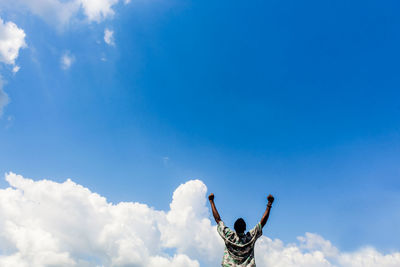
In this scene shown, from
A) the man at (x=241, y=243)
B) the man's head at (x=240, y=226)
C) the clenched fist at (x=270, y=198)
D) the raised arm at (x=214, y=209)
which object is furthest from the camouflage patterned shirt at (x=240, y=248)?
the clenched fist at (x=270, y=198)

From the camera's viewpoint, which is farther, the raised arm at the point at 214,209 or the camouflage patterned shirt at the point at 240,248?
the raised arm at the point at 214,209

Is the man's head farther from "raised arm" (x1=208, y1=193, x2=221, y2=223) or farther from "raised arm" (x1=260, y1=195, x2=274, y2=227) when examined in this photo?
"raised arm" (x1=208, y1=193, x2=221, y2=223)

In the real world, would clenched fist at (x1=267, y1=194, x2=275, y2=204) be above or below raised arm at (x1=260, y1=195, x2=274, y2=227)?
above

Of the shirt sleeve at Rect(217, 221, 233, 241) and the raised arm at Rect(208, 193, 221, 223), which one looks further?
the raised arm at Rect(208, 193, 221, 223)

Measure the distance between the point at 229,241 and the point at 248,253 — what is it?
0.59m

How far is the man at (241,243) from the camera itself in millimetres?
7805

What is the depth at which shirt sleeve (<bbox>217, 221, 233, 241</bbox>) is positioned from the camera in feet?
26.3

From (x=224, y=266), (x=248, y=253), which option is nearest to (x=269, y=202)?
(x=248, y=253)

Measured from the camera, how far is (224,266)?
7.95 metres

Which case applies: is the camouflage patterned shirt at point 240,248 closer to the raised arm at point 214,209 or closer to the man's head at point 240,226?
the man's head at point 240,226

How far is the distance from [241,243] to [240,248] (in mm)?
149

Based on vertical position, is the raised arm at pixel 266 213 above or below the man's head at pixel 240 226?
above

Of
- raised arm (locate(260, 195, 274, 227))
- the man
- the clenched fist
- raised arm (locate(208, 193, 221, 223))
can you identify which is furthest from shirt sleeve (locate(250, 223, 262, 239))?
raised arm (locate(208, 193, 221, 223))

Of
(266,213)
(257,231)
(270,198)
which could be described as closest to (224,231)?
(257,231)
